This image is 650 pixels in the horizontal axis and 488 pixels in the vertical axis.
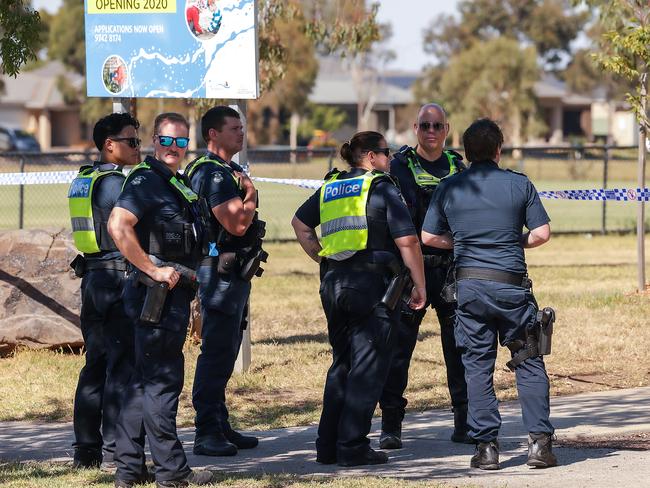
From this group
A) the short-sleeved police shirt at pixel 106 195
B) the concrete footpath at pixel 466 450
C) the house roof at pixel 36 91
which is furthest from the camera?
the house roof at pixel 36 91

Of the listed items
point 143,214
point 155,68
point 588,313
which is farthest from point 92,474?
point 588,313

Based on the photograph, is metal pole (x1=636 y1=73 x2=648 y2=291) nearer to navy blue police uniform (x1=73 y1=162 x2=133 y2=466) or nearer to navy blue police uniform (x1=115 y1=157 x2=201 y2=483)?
navy blue police uniform (x1=73 y1=162 x2=133 y2=466)

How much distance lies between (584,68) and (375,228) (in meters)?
73.2

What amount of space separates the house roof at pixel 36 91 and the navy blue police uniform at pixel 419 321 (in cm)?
6651

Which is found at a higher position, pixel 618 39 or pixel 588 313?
pixel 618 39

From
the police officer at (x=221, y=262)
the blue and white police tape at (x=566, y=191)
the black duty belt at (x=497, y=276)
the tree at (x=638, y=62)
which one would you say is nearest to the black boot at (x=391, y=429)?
the police officer at (x=221, y=262)

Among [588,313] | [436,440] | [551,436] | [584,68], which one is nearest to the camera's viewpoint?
[551,436]

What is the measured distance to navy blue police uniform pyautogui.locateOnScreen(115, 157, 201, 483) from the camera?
6.23m

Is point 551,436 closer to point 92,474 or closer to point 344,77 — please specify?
point 92,474

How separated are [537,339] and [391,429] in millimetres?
1237

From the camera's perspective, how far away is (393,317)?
22.6 feet

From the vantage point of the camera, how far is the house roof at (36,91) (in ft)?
242

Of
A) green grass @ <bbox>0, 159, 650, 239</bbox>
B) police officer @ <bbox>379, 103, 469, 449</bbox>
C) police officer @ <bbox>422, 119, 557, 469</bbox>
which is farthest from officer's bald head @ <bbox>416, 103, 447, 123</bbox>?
green grass @ <bbox>0, 159, 650, 239</bbox>

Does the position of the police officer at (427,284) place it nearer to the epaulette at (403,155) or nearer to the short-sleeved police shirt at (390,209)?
the epaulette at (403,155)
